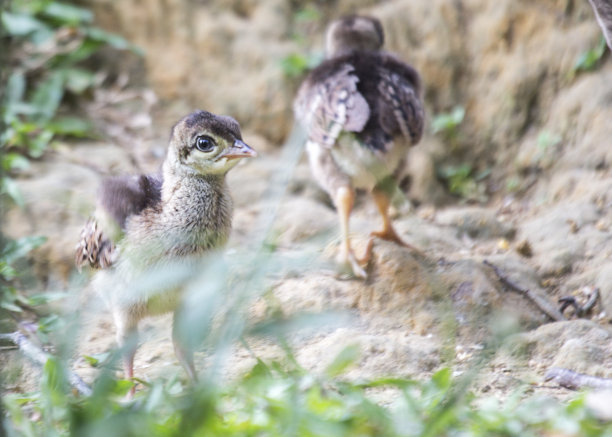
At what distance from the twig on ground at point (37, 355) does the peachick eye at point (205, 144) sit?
112 cm

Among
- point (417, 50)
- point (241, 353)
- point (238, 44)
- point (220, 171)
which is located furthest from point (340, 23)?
point (241, 353)

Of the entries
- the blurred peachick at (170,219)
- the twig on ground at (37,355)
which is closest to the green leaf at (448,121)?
the blurred peachick at (170,219)

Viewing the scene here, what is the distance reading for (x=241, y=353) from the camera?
12.8 feet

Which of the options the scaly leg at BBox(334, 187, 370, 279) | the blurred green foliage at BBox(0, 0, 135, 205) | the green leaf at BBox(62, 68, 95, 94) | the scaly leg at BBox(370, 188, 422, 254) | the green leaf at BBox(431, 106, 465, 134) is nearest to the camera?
the scaly leg at BBox(334, 187, 370, 279)

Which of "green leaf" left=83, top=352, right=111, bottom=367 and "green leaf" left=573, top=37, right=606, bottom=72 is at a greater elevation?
"green leaf" left=573, top=37, right=606, bottom=72

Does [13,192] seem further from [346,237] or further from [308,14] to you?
[308,14]

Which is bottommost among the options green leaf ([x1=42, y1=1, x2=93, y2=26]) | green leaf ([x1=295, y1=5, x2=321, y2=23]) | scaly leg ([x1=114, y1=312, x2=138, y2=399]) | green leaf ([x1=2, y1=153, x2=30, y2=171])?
scaly leg ([x1=114, y1=312, x2=138, y2=399])

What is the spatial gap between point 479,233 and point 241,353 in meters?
2.15

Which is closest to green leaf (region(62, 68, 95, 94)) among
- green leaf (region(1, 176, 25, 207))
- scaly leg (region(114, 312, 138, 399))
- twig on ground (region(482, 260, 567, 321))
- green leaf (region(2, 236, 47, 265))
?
green leaf (region(1, 176, 25, 207))

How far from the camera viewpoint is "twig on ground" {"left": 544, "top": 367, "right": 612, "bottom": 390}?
10.9 ft

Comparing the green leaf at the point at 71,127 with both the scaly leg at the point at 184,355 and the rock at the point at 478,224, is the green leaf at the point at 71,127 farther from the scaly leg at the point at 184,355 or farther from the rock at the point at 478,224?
the scaly leg at the point at 184,355

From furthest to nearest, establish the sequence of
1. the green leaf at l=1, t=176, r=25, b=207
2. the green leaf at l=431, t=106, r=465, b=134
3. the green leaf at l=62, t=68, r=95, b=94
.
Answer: the green leaf at l=62, t=68, r=95, b=94 → the green leaf at l=431, t=106, r=465, b=134 → the green leaf at l=1, t=176, r=25, b=207

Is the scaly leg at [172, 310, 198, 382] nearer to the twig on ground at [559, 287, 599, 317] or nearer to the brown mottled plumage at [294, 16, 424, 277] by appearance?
the brown mottled plumage at [294, 16, 424, 277]

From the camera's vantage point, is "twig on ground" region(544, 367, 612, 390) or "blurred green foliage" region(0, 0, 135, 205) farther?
"blurred green foliage" region(0, 0, 135, 205)
